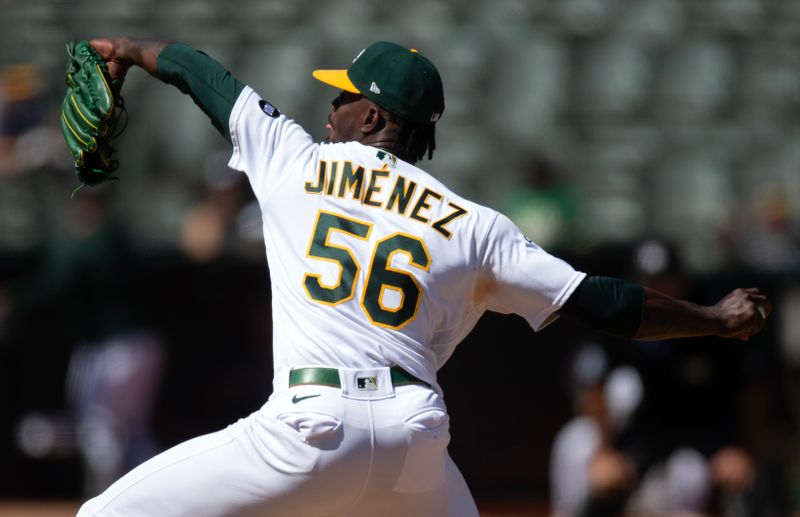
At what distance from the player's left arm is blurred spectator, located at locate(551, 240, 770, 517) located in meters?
2.79

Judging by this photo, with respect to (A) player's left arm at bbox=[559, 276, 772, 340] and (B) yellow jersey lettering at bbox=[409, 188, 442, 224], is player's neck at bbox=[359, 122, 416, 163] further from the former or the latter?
(A) player's left arm at bbox=[559, 276, 772, 340]

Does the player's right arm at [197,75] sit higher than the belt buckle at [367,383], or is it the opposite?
the player's right arm at [197,75]

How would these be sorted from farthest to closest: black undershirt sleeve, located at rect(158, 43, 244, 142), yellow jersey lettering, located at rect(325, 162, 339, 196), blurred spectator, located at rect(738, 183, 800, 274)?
blurred spectator, located at rect(738, 183, 800, 274)
black undershirt sleeve, located at rect(158, 43, 244, 142)
yellow jersey lettering, located at rect(325, 162, 339, 196)

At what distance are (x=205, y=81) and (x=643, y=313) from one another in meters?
1.30

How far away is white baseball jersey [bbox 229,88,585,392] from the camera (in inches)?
128

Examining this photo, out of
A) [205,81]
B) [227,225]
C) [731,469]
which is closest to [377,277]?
[205,81]

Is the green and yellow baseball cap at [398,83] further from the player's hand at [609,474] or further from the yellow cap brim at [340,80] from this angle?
the player's hand at [609,474]

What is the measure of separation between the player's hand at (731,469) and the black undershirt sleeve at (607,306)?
3019 millimetres

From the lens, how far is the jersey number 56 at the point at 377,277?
325cm

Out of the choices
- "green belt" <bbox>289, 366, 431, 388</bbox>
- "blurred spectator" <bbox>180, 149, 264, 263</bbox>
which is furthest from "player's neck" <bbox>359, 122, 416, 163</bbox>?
"blurred spectator" <bbox>180, 149, 264, 263</bbox>

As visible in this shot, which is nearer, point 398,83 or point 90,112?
point 398,83

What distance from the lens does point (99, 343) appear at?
312 inches

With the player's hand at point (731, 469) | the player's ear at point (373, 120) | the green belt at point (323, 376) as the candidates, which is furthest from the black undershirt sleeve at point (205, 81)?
the player's hand at point (731, 469)

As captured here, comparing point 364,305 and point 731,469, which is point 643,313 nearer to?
point 364,305
